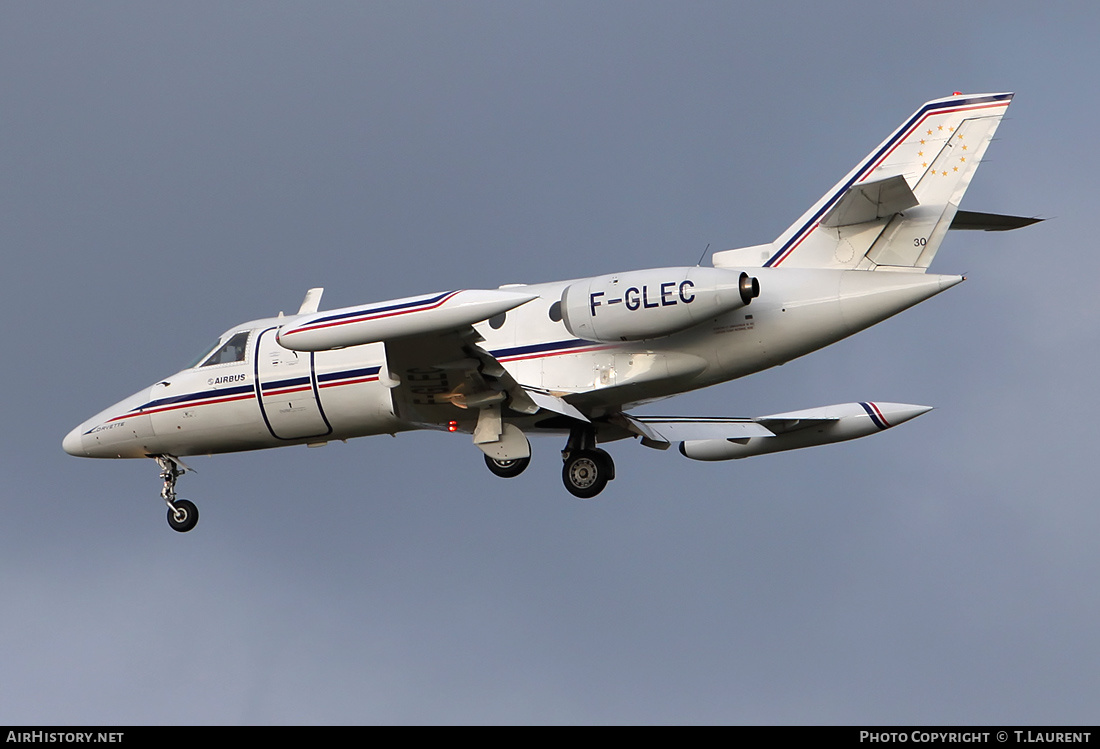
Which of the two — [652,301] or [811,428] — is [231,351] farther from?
[811,428]

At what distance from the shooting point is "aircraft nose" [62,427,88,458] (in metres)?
28.2

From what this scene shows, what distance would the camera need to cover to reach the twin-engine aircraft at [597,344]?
22922 millimetres

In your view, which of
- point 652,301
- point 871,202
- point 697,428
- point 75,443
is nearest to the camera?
point 652,301

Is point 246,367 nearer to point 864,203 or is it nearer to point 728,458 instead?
point 728,458

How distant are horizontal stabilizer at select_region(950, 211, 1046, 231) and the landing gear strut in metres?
6.71

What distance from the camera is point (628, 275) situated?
919 inches

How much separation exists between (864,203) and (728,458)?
6670mm

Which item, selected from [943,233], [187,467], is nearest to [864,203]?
[943,233]

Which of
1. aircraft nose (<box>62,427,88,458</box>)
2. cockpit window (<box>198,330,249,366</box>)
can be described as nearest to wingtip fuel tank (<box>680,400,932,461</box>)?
cockpit window (<box>198,330,249,366</box>)

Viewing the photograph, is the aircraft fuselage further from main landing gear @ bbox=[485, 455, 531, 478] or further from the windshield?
main landing gear @ bbox=[485, 455, 531, 478]

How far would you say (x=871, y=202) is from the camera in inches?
915

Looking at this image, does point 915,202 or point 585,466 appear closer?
point 915,202

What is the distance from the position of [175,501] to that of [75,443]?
6.96 feet

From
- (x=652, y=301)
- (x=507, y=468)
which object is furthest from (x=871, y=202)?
(x=507, y=468)
